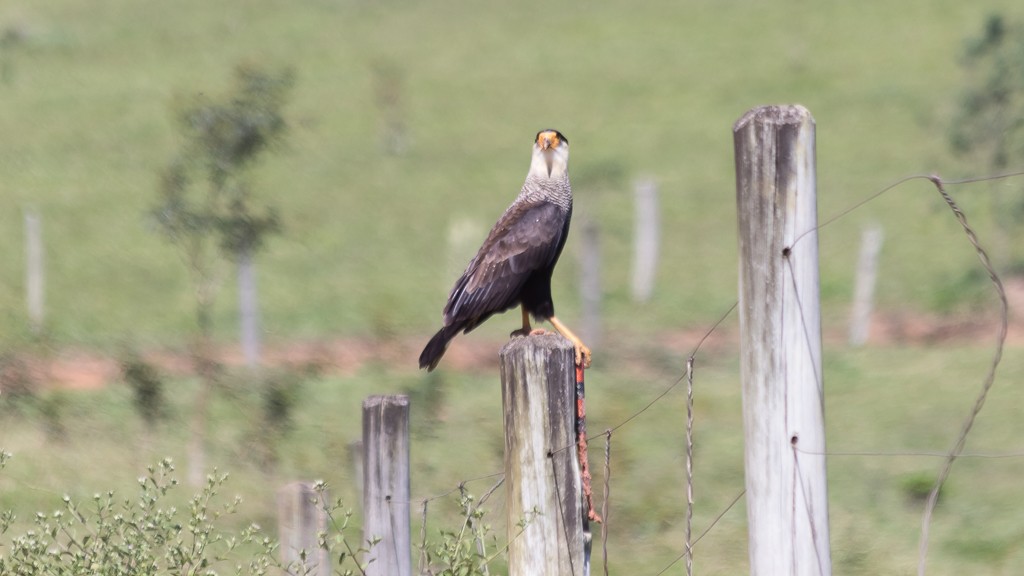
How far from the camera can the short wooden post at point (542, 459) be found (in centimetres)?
324

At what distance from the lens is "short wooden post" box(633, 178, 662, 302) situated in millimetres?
19422

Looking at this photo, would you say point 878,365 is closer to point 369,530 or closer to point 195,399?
point 195,399

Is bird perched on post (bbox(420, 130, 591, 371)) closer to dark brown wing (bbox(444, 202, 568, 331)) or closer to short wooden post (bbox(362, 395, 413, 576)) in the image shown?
dark brown wing (bbox(444, 202, 568, 331))

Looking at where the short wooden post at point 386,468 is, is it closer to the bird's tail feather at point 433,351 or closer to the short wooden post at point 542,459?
the short wooden post at point 542,459

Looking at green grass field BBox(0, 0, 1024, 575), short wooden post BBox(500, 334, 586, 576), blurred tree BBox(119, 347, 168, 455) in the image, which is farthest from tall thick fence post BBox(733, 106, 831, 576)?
blurred tree BBox(119, 347, 168, 455)

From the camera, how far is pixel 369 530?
13.3 ft

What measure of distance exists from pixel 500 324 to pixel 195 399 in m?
5.57

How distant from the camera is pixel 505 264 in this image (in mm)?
5586

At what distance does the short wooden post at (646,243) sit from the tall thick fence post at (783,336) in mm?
16251

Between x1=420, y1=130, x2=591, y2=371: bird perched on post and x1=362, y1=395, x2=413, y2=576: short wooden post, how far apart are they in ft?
4.05

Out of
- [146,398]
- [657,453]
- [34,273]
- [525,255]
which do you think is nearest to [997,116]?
[657,453]

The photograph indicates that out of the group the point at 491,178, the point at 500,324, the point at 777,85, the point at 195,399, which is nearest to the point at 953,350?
the point at 500,324

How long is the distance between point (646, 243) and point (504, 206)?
10.7 feet

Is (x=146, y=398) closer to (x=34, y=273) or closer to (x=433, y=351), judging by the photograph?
(x=433, y=351)
